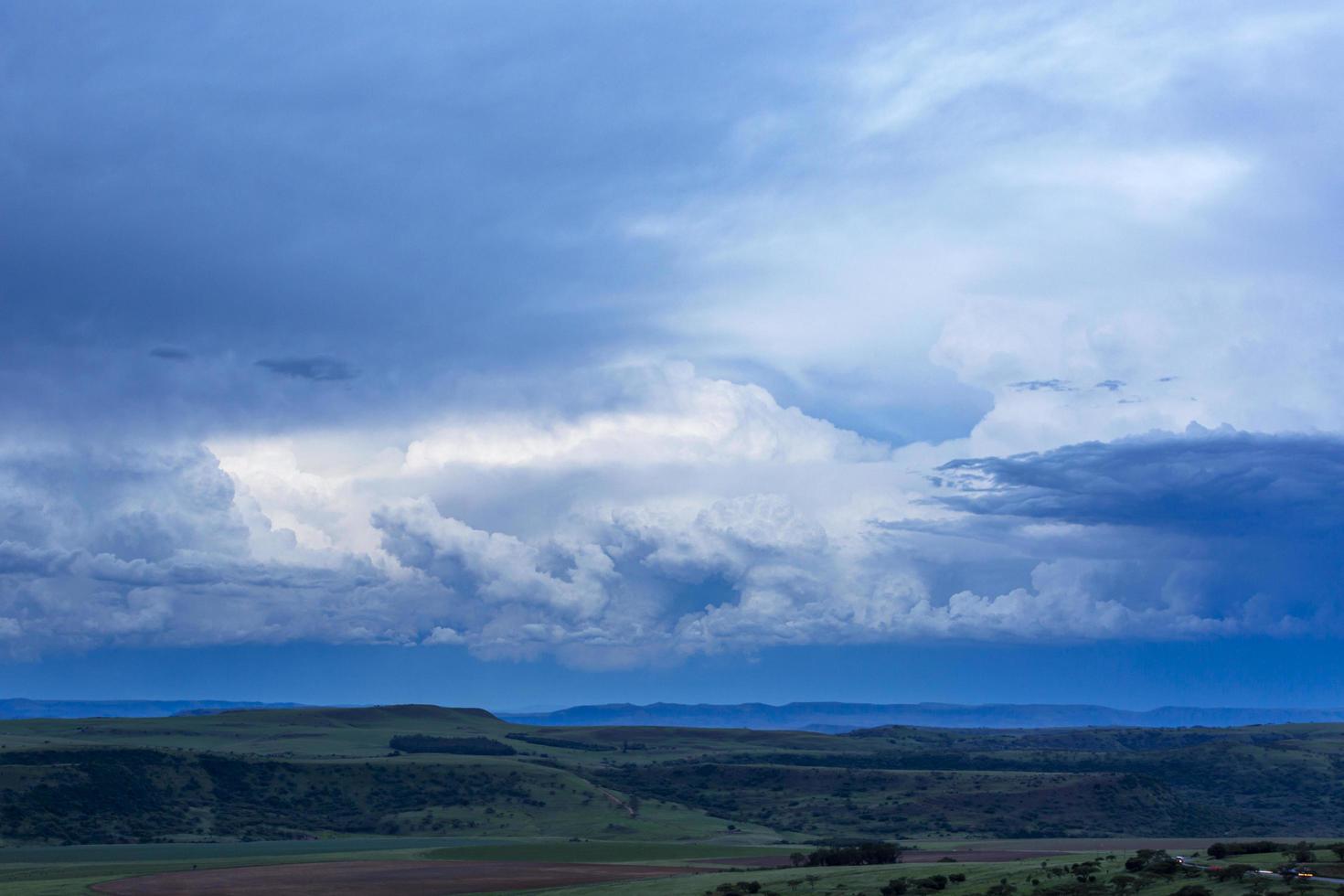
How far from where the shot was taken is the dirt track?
299ft

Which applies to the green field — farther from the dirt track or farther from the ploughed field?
the dirt track

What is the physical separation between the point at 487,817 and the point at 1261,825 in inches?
3955

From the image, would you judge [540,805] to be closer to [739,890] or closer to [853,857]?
[853,857]

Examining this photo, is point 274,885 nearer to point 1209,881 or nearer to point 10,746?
point 1209,881

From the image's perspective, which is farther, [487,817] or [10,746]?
[10,746]

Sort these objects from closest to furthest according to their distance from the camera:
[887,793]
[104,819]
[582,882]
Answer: [582,882] < [104,819] < [887,793]

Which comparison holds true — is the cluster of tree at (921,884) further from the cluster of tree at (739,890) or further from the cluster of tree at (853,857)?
the cluster of tree at (853,857)

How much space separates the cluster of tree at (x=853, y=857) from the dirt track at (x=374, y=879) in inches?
396

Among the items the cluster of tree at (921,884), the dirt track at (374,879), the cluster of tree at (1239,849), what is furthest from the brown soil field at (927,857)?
the cluster of tree at (921,884)

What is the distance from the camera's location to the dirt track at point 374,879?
91000 mm

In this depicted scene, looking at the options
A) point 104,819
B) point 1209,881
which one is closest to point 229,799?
point 104,819

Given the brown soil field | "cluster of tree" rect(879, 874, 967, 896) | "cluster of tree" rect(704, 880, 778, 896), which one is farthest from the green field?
"cluster of tree" rect(879, 874, 967, 896)

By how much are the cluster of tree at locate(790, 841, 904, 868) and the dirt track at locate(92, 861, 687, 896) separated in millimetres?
10061

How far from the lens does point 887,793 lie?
613ft
